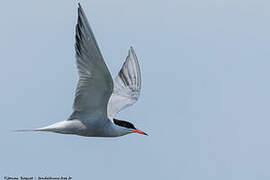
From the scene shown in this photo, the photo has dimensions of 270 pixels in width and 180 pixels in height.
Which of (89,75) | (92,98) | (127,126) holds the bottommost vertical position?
(127,126)

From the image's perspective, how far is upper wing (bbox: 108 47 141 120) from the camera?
11766 millimetres

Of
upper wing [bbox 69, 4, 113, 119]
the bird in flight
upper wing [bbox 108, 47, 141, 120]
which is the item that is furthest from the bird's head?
upper wing [bbox 108, 47, 141, 120]

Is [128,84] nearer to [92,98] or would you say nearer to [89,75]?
[92,98]

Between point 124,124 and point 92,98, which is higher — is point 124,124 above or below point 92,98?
below

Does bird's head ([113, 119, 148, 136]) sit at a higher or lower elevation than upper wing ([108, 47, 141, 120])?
lower

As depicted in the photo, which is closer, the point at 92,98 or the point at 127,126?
the point at 92,98

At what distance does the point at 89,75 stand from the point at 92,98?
68 cm

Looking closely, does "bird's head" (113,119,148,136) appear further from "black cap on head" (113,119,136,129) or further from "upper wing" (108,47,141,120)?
"upper wing" (108,47,141,120)

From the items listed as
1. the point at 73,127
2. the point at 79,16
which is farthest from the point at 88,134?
the point at 79,16

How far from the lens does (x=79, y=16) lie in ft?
25.5

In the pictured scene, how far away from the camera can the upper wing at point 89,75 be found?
7980 mm

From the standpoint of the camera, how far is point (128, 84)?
40.2ft

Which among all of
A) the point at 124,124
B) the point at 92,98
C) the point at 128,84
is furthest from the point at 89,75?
the point at 128,84

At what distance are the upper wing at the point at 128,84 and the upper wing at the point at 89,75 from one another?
1966 millimetres
